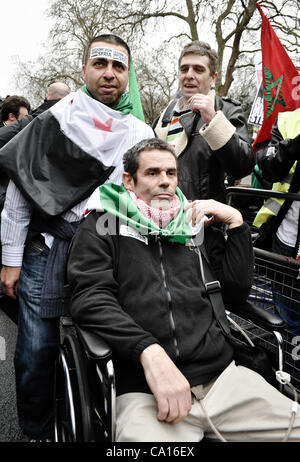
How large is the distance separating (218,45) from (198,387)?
574 inches

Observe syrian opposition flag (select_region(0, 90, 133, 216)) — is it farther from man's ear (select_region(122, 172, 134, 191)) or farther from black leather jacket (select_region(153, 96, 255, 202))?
black leather jacket (select_region(153, 96, 255, 202))

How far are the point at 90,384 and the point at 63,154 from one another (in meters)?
1.09

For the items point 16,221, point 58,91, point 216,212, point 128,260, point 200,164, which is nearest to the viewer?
point 128,260

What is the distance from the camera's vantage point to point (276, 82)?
3170 millimetres

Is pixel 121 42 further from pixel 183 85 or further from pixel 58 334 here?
pixel 58 334

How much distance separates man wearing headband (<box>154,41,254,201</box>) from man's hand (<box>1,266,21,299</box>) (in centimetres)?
111

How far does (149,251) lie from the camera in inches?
69.9

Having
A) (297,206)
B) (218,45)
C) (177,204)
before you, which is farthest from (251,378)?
(218,45)

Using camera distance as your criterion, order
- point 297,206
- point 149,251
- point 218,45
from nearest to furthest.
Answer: point 149,251 → point 297,206 → point 218,45

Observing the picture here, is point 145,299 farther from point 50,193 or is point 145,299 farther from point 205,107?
point 205,107

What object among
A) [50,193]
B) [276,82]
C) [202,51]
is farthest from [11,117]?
[50,193]

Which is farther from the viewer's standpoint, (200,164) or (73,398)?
(200,164)

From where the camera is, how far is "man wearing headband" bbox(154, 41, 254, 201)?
218cm

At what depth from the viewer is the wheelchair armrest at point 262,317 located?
5.65ft
